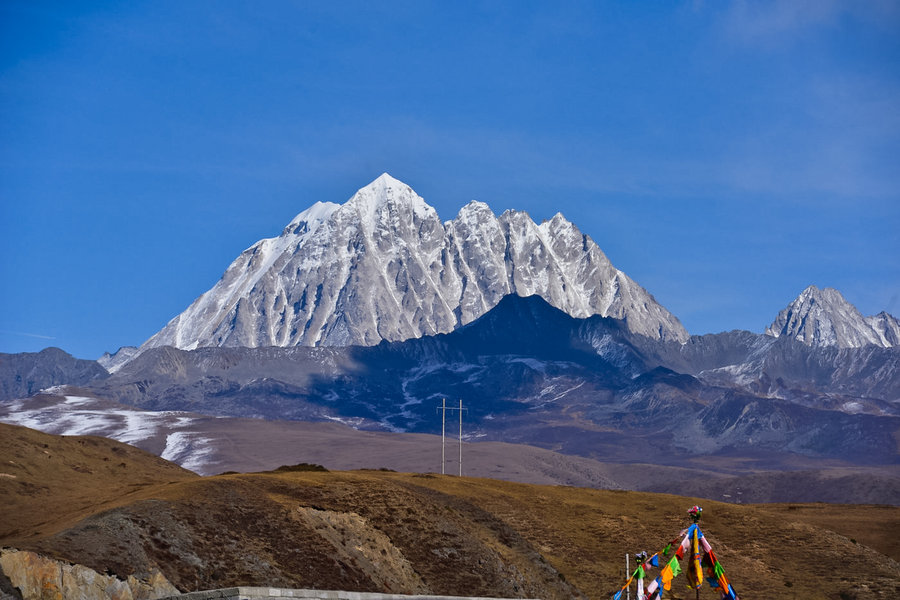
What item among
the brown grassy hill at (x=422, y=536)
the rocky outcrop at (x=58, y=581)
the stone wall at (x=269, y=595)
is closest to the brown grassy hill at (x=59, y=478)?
the brown grassy hill at (x=422, y=536)

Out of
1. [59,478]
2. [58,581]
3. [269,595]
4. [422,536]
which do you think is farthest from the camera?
[59,478]

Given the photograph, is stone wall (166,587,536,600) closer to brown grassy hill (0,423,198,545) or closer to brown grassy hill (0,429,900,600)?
brown grassy hill (0,429,900,600)

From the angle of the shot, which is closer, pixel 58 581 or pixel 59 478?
pixel 58 581

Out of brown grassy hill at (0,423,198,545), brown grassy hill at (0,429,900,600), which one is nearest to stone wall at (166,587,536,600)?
brown grassy hill at (0,429,900,600)

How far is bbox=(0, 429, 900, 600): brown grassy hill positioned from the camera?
75.3 meters

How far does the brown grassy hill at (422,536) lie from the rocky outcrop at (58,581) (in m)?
1.87

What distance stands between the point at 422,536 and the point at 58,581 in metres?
32.1

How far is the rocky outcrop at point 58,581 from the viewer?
61688 millimetres

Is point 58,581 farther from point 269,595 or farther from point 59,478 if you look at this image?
point 59,478

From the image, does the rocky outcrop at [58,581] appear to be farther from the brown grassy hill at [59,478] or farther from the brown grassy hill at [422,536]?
the brown grassy hill at [59,478]

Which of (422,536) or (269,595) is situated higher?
(269,595)

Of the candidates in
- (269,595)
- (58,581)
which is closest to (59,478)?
(58,581)

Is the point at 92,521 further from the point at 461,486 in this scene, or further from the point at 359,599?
the point at 461,486

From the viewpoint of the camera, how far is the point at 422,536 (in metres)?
89.7
